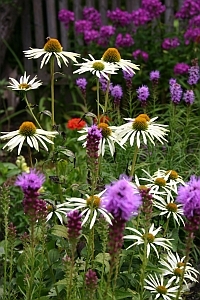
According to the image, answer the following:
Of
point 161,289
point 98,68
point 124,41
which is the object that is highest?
point 124,41

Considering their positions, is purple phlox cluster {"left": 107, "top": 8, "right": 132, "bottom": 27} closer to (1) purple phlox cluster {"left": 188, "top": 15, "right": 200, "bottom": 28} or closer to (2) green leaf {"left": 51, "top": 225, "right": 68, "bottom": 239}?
(1) purple phlox cluster {"left": 188, "top": 15, "right": 200, "bottom": 28}

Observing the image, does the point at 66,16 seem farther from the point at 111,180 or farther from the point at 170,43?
the point at 111,180

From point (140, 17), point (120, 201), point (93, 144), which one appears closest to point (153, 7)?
point (140, 17)

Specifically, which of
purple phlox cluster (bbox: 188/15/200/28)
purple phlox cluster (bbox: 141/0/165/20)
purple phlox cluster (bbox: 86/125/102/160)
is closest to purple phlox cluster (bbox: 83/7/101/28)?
purple phlox cluster (bbox: 141/0/165/20)

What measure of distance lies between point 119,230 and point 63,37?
5.08 meters

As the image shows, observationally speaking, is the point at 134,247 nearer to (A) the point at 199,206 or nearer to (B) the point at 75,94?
(A) the point at 199,206

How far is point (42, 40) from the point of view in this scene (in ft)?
21.2

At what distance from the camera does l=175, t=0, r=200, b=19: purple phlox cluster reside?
18.1 ft

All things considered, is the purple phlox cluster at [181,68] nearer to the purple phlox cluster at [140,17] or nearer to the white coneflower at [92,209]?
the purple phlox cluster at [140,17]

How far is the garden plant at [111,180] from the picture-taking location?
1838 mm

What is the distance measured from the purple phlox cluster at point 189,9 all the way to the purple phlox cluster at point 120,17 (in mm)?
480

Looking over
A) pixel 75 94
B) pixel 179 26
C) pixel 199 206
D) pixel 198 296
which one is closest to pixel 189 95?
pixel 198 296

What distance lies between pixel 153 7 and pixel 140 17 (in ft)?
0.51

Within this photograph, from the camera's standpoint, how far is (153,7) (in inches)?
219
